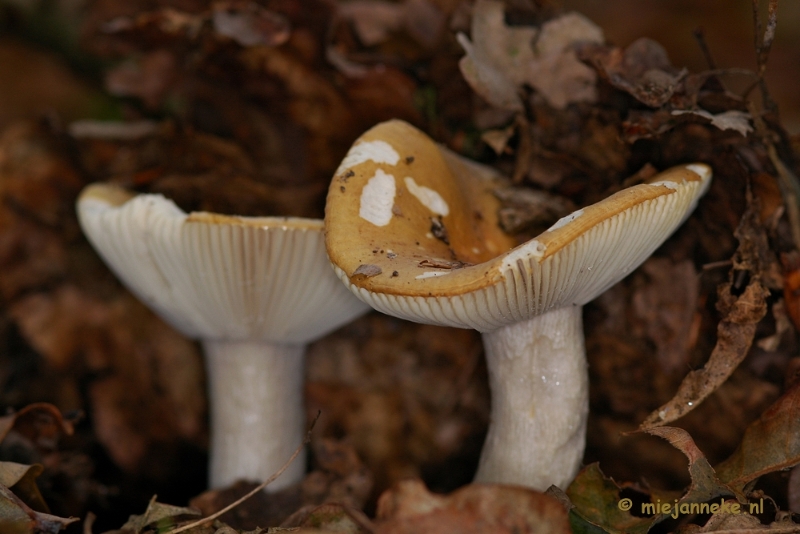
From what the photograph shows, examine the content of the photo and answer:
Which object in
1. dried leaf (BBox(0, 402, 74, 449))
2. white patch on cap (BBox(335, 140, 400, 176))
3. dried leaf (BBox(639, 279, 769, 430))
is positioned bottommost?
dried leaf (BBox(0, 402, 74, 449))

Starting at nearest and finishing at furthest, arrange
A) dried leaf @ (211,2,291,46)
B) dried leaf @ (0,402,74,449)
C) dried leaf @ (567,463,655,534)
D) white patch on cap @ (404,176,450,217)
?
dried leaf @ (567,463,655,534), white patch on cap @ (404,176,450,217), dried leaf @ (0,402,74,449), dried leaf @ (211,2,291,46)

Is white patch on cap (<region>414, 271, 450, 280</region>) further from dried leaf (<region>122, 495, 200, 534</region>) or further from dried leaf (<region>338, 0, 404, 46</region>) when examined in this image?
dried leaf (<region>338, 0, 404, 46</region>)

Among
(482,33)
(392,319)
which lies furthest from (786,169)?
(392,319)

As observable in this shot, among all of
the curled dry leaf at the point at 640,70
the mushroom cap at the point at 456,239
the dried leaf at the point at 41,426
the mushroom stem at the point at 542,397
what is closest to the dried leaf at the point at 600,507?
the mushroom stem at the point at 542,397

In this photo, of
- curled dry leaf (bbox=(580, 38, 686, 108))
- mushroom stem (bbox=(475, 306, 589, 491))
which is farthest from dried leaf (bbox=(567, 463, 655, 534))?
curled dry leaf (bbox=(580, 38, 686, 108))

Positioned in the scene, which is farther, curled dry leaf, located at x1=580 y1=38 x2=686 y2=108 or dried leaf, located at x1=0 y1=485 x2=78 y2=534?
curled dry leaf, located at x1=580 y1=38 x2=686 y2=108

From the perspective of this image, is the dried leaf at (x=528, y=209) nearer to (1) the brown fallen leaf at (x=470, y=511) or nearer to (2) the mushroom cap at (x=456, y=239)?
(2) the mushroom cap at (x=456, y=239)
